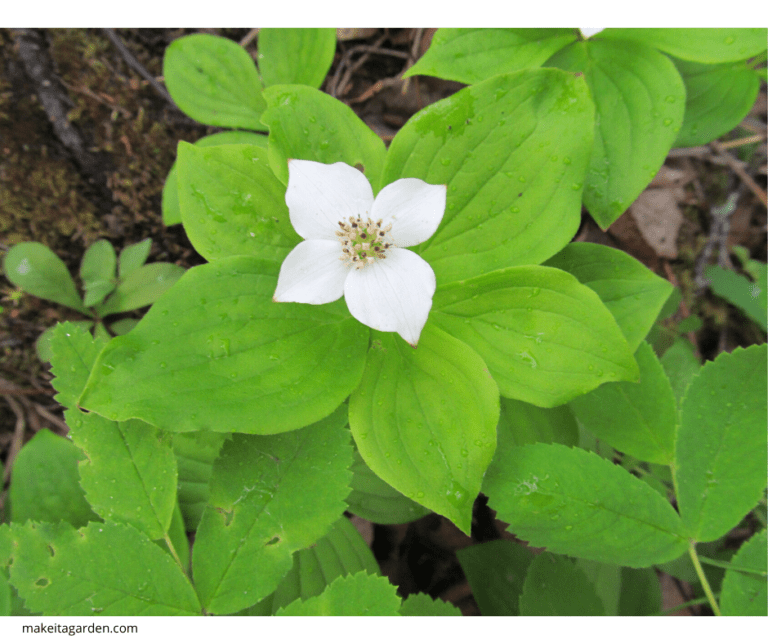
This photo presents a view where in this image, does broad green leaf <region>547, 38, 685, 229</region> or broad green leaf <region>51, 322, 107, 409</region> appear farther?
broad green leaf <region>547, 38, 685, 229</region>

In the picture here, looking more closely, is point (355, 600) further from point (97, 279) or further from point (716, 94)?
point (716, 94)

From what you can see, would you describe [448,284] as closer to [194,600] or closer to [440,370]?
[440,370]

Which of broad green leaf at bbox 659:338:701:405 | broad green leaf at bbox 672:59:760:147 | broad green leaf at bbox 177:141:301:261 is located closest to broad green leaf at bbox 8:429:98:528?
broad green leaf at bbox 177:141:301:261

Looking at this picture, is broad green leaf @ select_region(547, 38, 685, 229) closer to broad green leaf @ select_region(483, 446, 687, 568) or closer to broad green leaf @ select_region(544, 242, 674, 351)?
broad green leaf @ select_region(544, 242, 674, 351)


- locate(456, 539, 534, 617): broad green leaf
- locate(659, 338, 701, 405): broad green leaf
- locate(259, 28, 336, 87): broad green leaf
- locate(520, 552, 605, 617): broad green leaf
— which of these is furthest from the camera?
locate(659, 338, 701, 405): broad green leaf

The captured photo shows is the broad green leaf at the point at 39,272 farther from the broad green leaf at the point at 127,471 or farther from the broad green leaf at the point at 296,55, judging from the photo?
the broad green leaf at the point at 296,55
